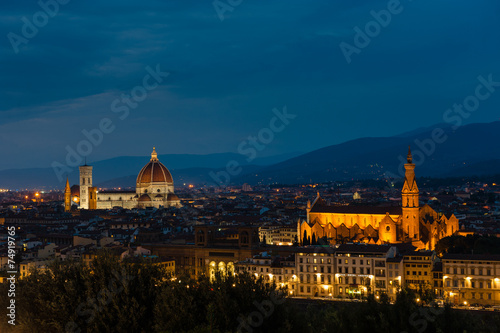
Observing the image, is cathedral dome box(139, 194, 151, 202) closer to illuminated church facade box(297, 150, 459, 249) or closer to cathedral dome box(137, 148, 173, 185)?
cathedral dome box(137, 148, 173, 185)

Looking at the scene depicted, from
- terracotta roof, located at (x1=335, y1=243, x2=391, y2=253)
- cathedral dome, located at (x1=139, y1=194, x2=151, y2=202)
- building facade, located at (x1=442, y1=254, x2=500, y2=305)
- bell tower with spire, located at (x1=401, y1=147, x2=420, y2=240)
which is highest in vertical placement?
cathedral dome, located at (x1=139, y1=194, x2=151, y2=202)

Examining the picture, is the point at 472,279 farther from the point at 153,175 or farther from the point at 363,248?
the point at 153,175

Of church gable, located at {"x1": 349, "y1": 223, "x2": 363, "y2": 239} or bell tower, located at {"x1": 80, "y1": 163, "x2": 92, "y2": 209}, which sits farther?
bell tower, located at {"x1": 80, "y1": 163, "x2": 92, "y2": 209}

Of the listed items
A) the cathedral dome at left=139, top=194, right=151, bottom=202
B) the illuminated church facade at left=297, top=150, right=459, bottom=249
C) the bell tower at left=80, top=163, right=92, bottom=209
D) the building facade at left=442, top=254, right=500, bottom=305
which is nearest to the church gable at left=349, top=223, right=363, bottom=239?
the illuminated church facade at left=297, top=150, right=459, bottom=249

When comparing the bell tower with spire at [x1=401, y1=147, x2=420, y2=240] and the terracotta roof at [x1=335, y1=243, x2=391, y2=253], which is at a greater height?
the bell tower with spire at [x1=401, y1=147, x2=420, y2=240]

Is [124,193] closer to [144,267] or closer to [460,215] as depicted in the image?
[460,215]

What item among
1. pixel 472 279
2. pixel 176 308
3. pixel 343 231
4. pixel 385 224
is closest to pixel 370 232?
pixel 385 224

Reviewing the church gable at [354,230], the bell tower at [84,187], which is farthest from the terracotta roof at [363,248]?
the bell tower at [84,187]
